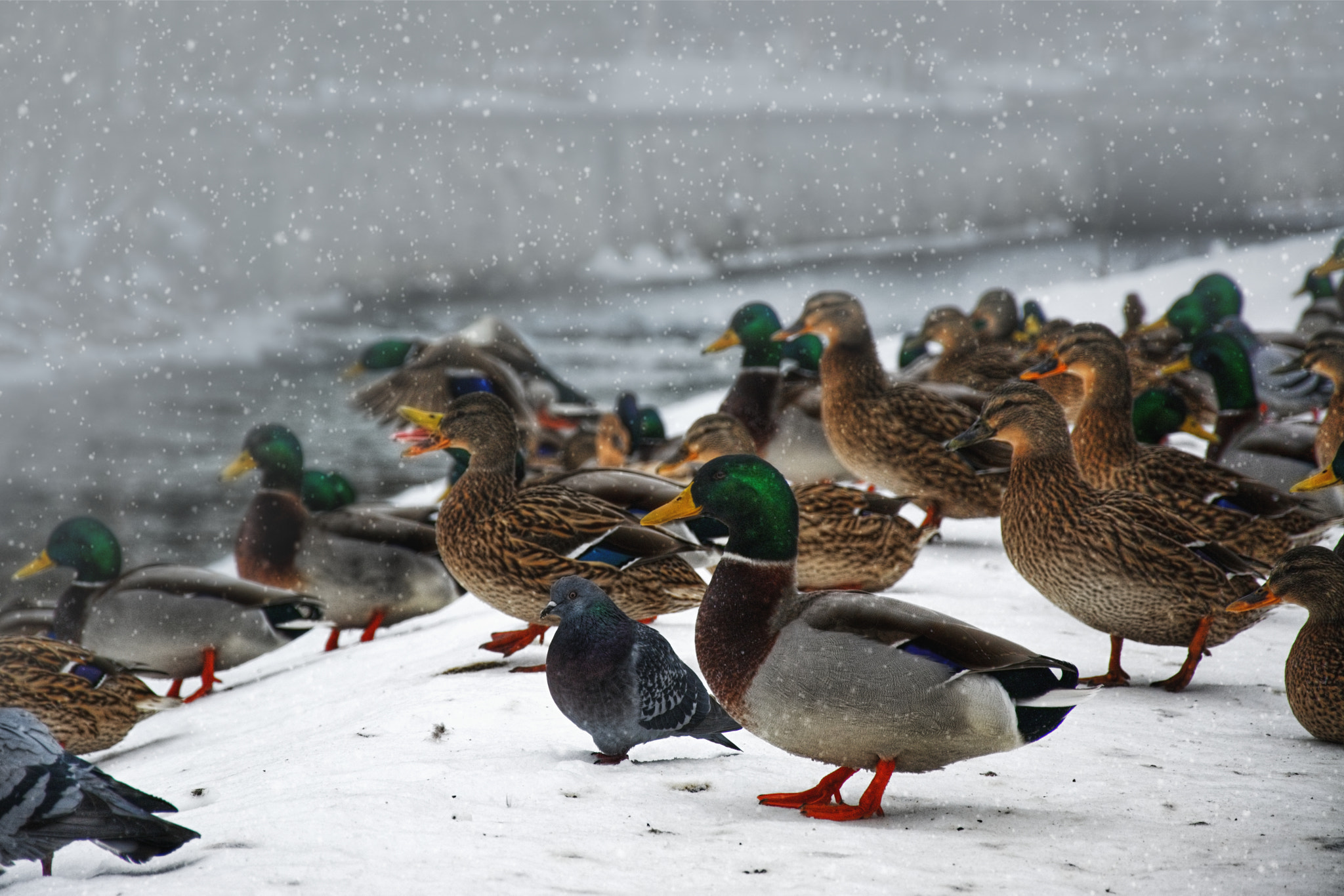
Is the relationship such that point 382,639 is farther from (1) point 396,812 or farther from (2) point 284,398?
(2) point 284,398

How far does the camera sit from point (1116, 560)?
3416 mm

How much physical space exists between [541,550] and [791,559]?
1.33m

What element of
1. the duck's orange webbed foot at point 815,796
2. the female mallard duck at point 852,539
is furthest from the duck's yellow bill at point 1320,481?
the duck's orange webbed foot at point 815,796

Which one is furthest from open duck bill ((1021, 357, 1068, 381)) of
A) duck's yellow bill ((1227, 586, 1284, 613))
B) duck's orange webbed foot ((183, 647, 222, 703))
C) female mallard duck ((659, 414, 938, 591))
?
duck's orange webbed foot ((183, 647, 222, 703))

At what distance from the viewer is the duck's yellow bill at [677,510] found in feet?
8.55

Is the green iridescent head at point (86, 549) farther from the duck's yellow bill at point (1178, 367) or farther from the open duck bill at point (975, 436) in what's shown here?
the duck's yellow bill at point (1178, 367)

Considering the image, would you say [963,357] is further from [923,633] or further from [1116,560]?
[923,633]

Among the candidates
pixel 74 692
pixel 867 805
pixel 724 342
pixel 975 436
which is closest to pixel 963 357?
pixel 724 342

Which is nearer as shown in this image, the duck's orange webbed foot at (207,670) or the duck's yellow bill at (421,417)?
the duck's orange webbed foot at (207,670)

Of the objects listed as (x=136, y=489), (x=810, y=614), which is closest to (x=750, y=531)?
(x=810, y=614)

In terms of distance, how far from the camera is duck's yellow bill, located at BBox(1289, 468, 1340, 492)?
4.01 m

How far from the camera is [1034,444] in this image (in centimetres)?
369

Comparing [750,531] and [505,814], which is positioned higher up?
[750,531]

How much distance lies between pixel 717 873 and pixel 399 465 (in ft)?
57.0
